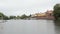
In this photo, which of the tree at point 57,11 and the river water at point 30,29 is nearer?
the river water at point 30,29

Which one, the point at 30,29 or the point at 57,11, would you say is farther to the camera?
the point at 57,11

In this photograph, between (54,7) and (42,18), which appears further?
(42,18)

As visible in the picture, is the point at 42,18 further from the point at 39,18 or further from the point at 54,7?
the point at 54,7

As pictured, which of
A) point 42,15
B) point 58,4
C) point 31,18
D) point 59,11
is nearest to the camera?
point 59,11

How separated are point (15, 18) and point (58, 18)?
23258 millimetres

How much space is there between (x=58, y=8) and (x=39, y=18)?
18952 millimetres

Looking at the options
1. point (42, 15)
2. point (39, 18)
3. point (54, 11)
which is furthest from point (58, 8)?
point (39, 18)

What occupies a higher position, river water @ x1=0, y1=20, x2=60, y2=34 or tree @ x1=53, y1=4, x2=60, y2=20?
tree @ x1=53, y1=4, x2=60, y2=20

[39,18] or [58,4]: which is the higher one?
[58,4]

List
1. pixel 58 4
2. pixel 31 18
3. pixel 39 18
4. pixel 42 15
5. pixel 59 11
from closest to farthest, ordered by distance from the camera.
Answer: pixel 59 11
pixel 58 4
pixel 42 15
pixel 39 18
pixel 31 18

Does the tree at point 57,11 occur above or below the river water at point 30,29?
above

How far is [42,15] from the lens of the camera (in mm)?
51812

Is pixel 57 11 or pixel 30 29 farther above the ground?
pixel 57 11

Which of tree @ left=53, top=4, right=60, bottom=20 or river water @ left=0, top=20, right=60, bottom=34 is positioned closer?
river water @ left=0, top=20, right=60, bottom=34
